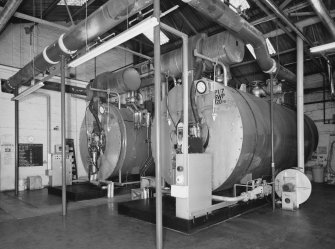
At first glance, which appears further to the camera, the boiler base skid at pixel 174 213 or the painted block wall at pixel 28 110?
the painted block wall at pixel 28 110

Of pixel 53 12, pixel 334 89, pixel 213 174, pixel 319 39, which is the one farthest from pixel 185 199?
pixel 334 89

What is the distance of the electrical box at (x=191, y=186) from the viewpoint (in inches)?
163

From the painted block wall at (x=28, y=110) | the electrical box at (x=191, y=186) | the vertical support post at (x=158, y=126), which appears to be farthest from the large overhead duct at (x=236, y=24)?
the painted block wall at (x=28, y=110)

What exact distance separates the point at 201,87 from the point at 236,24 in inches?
49.6

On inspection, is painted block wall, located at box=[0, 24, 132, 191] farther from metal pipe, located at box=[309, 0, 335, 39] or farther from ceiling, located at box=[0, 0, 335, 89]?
metal pipe, located at box=[309, 0, 335, 39]

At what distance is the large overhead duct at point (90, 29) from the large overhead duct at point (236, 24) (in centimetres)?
88

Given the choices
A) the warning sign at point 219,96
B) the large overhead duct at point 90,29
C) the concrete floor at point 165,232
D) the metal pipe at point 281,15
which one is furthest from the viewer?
the metal pipe at point 281,15

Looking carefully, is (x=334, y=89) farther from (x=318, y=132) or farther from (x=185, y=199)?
(x=185, y=199)

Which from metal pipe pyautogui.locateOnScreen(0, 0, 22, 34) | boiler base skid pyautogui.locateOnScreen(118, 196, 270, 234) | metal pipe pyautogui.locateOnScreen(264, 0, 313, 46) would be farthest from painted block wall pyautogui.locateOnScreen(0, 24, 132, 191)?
metal pipe pyautogui.locateOnScreen(264, 0, 313, 46)

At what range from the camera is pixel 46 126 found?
9.51 m

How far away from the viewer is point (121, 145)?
754 centimetres

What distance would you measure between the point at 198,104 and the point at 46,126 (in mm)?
6388

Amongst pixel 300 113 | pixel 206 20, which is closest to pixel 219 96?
pixel 300 113

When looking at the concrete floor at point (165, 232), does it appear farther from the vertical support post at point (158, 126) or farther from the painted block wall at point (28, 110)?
the painted block wall at point (28, 110)
